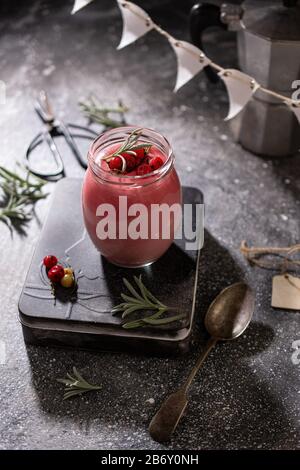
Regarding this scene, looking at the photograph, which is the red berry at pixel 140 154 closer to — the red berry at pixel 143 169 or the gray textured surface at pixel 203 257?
the red berry at pixel 143 169

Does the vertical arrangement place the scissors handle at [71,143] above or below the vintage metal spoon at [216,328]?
above

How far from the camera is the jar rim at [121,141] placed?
714mm

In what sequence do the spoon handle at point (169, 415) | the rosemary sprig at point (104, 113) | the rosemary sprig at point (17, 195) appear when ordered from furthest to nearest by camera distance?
the rosemary sprig at point (104, 113) → the rosemary sprig at point (17, 195) → the spoon handle at point (169, 415)

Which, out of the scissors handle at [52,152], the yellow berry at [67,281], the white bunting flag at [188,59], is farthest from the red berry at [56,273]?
the white bunting flag at [188,59]

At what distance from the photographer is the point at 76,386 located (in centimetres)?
72

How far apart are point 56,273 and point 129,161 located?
16 cm

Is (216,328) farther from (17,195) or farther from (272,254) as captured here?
(17,195)

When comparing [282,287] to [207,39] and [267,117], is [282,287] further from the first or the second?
[207,39]

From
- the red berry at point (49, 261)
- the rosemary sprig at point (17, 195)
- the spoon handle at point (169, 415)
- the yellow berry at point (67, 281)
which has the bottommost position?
the spoon handle at point (169, 415)

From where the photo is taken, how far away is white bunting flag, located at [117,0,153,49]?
88cm

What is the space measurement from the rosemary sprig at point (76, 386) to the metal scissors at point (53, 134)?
14.4 inches

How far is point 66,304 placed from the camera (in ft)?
2.47

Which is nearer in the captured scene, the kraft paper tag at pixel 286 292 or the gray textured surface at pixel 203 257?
the gray textured surface at pixel 203 257
